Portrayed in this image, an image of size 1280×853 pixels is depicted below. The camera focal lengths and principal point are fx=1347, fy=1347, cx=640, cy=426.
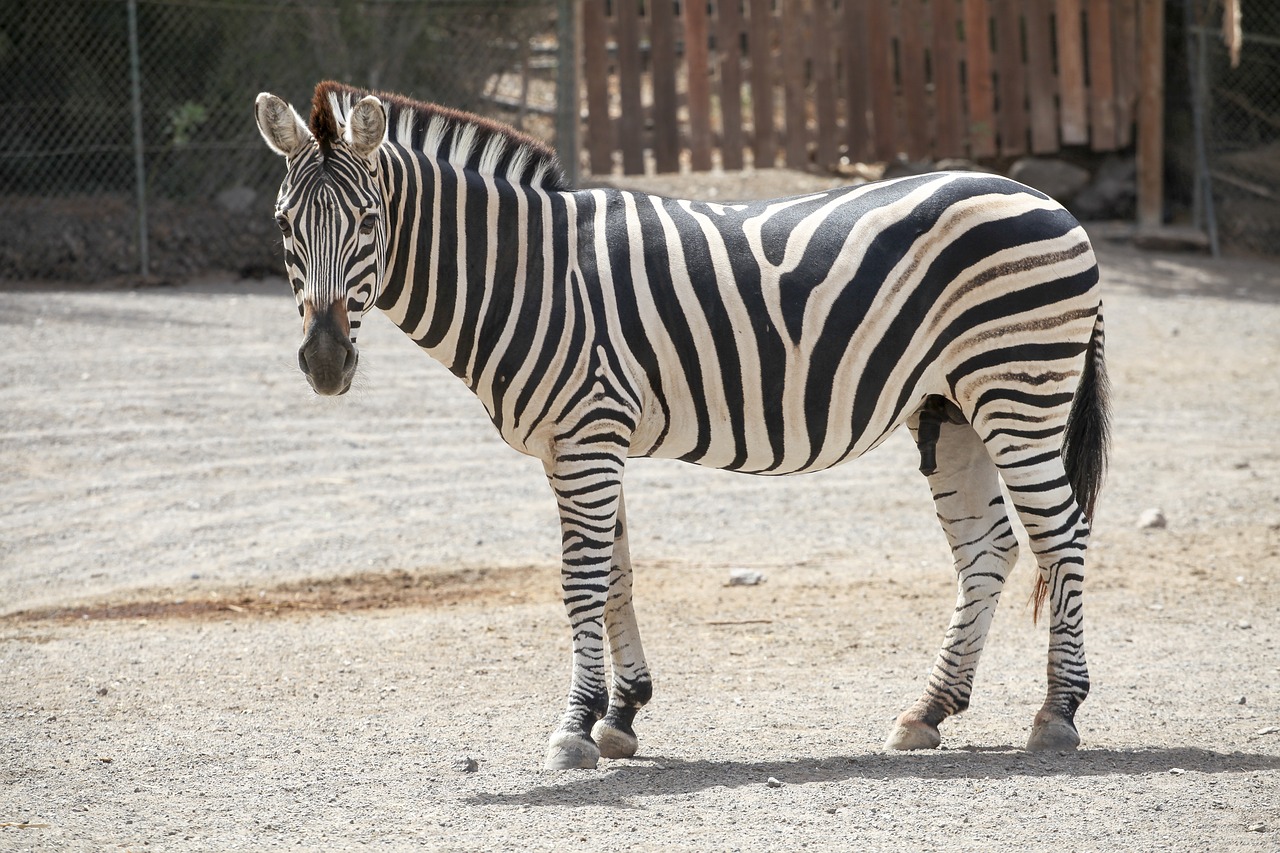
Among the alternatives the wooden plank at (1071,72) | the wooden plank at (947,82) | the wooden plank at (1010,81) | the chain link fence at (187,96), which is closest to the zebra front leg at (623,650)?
the chain link fence at (187,96)

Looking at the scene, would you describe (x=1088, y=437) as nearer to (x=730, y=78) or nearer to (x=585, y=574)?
(x=585, y=574)

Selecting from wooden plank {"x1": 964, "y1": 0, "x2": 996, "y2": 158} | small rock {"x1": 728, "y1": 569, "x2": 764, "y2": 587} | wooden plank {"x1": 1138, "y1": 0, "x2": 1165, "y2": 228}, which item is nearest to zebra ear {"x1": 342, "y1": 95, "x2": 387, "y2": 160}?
small rock {"x1": 728, "y1": 569, "x2": 764, "y2": 587}

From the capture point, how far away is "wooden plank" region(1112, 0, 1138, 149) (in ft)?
48.2

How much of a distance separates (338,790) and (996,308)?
2856 millimetres

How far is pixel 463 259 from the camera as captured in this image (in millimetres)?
4797

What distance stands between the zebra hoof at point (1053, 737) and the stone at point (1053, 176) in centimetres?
1142

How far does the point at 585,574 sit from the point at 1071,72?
12.0 metres

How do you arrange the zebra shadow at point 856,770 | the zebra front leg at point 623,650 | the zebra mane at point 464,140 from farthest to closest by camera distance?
1. the zebra front leg at point 623,650
2. the zebra mane at point 464,140
3. the zebra shadow at point 856,770

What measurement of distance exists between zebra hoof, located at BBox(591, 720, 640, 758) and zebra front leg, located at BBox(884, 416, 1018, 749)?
0.98m

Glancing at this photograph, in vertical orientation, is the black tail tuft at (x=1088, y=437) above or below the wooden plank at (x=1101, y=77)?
below

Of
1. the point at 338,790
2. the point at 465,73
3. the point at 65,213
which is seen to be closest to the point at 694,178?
the point at 465,73

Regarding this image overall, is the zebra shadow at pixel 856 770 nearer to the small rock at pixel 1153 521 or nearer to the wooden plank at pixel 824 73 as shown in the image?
the small rock at pixel 1153 521

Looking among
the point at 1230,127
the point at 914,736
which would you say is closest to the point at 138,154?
the point at 914,736

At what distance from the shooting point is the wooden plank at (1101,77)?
1464 cm
